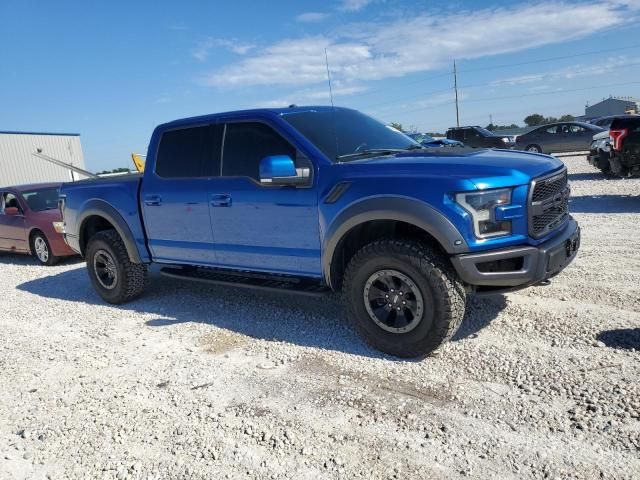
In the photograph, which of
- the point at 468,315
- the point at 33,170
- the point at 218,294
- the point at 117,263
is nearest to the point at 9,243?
the point at 117,263

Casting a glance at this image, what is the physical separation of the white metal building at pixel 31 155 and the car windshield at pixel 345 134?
Result: 2696 cm

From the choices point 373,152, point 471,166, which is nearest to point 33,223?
point 373,152

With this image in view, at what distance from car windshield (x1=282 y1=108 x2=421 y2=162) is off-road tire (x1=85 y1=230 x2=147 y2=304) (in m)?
2.72

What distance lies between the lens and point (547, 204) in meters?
3.74

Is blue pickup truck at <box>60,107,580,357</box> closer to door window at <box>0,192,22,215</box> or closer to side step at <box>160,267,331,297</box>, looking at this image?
side step at <box>160,267,331,297</box>

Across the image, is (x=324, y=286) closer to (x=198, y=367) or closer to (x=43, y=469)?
(x=198, y=367)

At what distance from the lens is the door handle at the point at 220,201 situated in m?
4.71

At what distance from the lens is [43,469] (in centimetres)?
294

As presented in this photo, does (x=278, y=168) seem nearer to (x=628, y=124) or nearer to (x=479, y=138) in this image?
(x=628, y=124)

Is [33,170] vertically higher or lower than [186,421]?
higher

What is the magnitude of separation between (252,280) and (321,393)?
1595 millimetres

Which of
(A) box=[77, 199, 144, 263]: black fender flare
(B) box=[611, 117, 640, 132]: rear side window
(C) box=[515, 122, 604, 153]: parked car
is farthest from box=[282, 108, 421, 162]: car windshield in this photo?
(C) box=[515, 122, 604, 153]: parked car

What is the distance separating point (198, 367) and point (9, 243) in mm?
7713

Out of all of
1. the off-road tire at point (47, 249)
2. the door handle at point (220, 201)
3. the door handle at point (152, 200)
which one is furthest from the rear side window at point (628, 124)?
the off-road tire at point (47, 249)
